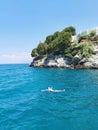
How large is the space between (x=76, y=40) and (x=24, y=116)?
282ft

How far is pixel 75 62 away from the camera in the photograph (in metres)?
93.8

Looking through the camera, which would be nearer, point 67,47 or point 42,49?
point 67,47

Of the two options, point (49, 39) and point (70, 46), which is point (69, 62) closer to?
Result: point (70, 46)

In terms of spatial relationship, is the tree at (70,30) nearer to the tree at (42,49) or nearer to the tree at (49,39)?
the tree at (49,39)

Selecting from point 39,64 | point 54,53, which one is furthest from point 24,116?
point 39,64

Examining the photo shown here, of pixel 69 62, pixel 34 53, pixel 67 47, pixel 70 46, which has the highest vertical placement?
pixel 70 46

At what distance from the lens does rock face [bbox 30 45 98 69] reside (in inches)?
3438

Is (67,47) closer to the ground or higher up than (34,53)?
higher up

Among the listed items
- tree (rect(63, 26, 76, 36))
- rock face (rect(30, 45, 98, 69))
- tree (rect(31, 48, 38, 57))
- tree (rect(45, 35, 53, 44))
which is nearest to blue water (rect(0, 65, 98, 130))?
rock face (rect(30, 45, 98, 69))

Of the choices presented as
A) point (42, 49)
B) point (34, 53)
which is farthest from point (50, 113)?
point (34, 53)

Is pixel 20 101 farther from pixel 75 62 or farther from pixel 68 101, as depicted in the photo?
pixel 75 62

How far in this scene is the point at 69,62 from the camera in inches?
3809

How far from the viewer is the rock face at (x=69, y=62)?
8733 centimetres

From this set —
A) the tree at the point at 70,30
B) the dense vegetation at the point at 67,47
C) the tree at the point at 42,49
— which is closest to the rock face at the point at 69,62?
the dense vegetation at the point at 67,47
